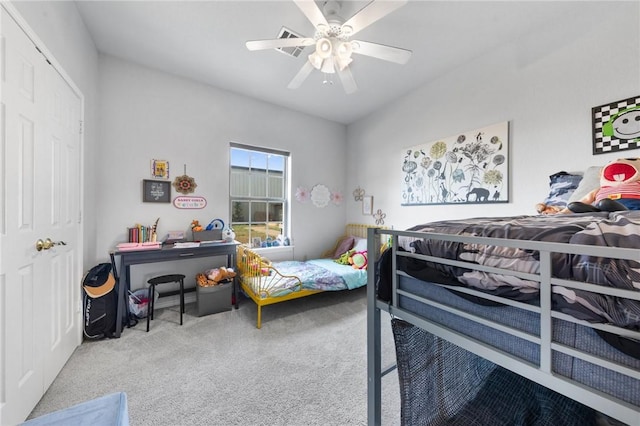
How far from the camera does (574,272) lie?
23.5 inches

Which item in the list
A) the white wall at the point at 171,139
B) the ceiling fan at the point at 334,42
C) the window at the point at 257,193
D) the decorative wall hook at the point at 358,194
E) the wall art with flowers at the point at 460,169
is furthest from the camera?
the decorative wall hook at the point at 358,194

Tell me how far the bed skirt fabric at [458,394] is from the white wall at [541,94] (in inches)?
63.1

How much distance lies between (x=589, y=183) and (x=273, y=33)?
280 centimetres

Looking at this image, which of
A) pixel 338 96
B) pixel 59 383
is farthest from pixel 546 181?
pixel 59 383

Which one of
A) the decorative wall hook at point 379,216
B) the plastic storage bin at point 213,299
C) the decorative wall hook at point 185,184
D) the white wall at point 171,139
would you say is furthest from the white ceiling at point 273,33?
the plastic storage bin at point 213,299

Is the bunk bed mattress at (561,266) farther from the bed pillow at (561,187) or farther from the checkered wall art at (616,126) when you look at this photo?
the checkered wall art at (616,126)

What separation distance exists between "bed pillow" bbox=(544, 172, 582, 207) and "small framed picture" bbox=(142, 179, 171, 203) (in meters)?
3.80

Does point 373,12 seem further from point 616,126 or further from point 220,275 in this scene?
point 220,275

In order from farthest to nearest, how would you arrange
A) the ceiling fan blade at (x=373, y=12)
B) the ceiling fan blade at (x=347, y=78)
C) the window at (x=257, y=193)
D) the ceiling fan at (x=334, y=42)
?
the window at (x=257, y=193) < the ceiling fan blade at (x=347, y=78) < the ceiling fan at (x=334, y=42) < the ceiling fan blade at (x=373, y=12)

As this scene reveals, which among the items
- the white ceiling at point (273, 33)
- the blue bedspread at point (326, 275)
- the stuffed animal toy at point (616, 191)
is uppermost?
the white ceiling at point (273, 33)

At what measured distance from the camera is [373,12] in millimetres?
1504

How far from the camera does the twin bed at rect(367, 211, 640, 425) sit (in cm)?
55

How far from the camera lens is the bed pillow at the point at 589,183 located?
161cm

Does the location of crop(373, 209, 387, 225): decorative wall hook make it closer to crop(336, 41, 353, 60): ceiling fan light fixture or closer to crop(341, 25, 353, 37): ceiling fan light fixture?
crop(336, 41, 353, 60): ceiling fan light fixture
